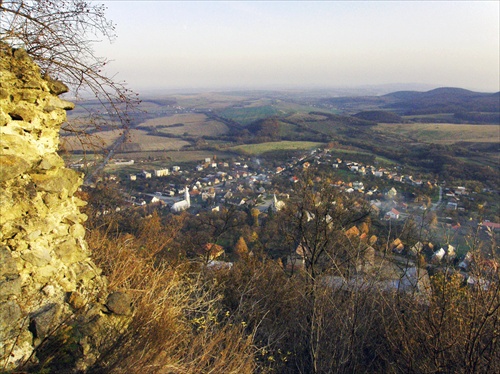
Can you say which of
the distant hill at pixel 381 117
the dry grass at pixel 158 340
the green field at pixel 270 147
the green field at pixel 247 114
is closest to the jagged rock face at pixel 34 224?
the dry grass at pixel 158 340

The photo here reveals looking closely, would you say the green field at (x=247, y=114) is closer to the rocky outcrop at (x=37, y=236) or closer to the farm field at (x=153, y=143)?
the farm field at (x=153, y=143)

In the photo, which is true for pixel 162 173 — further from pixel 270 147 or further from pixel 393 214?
pixel 393 214

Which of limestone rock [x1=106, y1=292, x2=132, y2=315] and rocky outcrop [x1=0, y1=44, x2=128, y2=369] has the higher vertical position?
rocky outcrop [x1=0, y1=44, x2=128, y2=369]

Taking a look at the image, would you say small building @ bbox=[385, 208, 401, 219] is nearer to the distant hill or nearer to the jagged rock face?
the jagged rock face

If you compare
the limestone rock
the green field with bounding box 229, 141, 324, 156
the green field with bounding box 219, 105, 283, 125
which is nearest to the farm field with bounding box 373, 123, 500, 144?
the green field with bounding box 229, 141, 324, 156

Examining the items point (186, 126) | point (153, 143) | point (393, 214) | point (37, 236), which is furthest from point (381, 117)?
point (37, 236)

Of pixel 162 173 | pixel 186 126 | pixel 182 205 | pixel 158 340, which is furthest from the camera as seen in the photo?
pixel 186 126

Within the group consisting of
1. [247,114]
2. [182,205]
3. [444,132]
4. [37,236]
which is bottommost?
[182,205]
